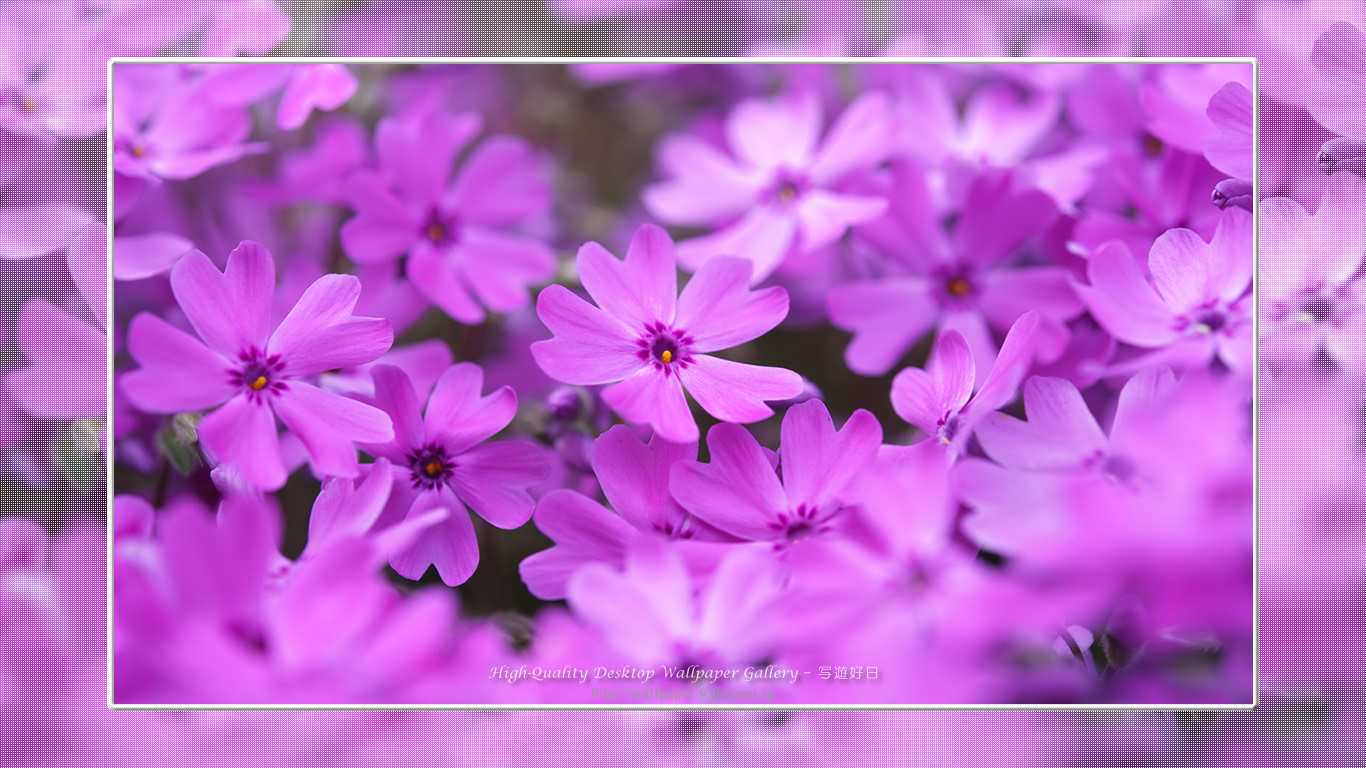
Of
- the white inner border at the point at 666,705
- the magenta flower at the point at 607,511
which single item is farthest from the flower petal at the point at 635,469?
the white inner border at the point at 666,705

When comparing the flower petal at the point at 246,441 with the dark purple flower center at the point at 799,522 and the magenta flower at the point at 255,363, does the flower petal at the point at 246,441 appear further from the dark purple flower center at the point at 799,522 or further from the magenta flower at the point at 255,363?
the dark purple flower center at the point at 799,522

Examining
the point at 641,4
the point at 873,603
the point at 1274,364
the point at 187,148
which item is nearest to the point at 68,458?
the point at 187,148

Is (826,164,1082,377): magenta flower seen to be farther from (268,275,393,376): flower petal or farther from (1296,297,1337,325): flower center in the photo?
(268,275,393,376): flower petal

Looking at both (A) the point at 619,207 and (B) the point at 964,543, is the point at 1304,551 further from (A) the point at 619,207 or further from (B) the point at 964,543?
(A) the point at 619,207

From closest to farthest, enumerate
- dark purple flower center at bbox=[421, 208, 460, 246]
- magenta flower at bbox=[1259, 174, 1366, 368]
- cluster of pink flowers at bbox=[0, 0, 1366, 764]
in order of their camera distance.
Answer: cluster of pink flowers at bbox=[0, 0, 1366, 764]
magenta flower at bbox=[1259, 174, 1366, 368]
dark purple flower center at bbox=[421, 208, 460, 246]

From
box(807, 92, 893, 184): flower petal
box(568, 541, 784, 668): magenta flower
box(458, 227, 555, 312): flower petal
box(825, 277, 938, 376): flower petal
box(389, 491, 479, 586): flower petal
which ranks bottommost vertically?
box(568, 541, 784, 668): magenta flower

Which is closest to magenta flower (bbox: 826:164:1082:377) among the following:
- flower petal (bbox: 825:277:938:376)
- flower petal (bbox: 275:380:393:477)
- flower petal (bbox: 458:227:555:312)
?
flower petal (bbox: 825:277:938:376)
